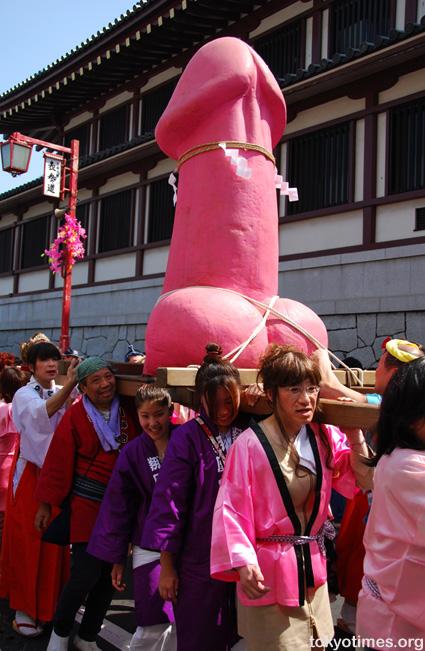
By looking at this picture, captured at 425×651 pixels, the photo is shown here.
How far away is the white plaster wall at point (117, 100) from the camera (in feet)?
39.9

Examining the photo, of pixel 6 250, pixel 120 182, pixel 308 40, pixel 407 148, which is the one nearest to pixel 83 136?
pixel 120 182

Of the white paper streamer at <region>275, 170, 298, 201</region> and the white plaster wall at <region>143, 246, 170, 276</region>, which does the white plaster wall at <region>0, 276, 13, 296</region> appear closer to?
the white plaster wall at <region>143, 246, 170, 276</region>

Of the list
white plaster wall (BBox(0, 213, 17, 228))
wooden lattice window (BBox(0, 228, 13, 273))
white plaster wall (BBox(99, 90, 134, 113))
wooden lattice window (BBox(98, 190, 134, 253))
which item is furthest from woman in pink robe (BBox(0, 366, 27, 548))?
white plaster wall (BBox(0, 213, 17, 228))

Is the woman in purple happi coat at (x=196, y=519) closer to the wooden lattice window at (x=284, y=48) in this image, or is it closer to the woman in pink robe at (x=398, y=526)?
the woman in pink robe at (x=398, y=526)

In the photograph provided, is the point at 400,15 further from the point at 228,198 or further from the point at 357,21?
the point at 228,198

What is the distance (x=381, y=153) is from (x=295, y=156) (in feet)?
4.69

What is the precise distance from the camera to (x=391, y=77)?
294 inches

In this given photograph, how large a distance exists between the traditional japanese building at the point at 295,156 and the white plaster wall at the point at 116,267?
34 mm

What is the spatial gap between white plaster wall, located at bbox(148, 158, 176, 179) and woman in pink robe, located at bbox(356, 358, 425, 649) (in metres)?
9.31

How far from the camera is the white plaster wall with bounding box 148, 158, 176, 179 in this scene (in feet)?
34.5

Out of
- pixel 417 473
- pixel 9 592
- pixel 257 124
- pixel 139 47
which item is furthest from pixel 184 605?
pixel 139 47

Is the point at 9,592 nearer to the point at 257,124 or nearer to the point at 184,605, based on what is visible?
the point at 184,605

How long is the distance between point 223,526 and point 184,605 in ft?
1.98

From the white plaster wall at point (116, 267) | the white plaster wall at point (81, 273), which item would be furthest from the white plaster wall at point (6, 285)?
the white plaster wall at point (116, 267)
